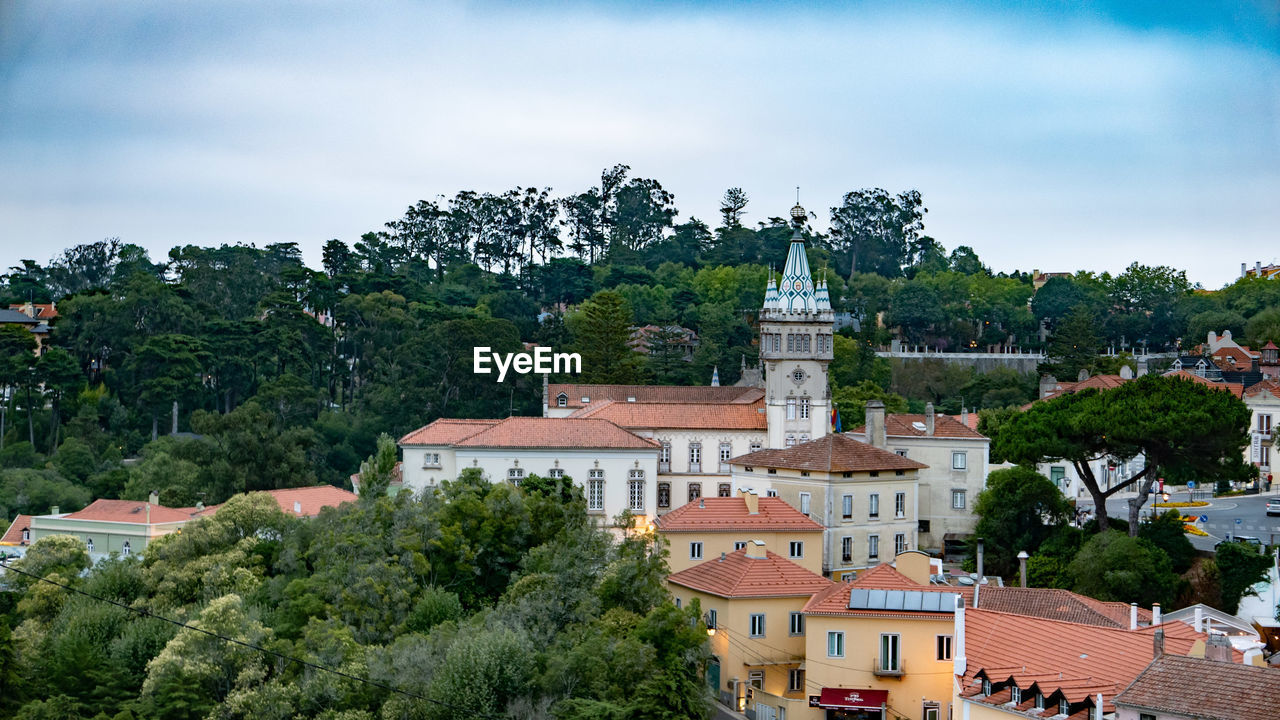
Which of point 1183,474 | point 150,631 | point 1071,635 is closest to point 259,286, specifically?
point 150,631

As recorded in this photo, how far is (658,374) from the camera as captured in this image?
202ft

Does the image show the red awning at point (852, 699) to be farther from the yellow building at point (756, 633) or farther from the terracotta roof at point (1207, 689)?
the terracotta roof at point (1207, 689)

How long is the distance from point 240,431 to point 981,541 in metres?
28.9

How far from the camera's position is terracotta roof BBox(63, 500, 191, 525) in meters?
46.4

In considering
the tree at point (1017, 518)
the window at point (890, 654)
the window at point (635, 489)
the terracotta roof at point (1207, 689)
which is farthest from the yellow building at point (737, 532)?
the terracotta roof at point (1207, 689)

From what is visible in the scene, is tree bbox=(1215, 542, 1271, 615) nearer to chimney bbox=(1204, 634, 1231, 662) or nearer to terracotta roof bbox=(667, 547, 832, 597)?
terracotta roof bbox=(667, 547, 832, 597)

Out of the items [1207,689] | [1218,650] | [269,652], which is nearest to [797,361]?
[269,652]

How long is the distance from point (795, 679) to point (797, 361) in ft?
49.1

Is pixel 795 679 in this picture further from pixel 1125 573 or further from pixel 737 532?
pixel 1125 573

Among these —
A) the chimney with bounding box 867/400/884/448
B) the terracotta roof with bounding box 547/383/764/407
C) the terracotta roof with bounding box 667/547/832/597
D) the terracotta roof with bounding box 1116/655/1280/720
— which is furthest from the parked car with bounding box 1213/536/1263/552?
the terracotta roof with bounding box 547/383/764/407

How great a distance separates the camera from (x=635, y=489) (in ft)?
132

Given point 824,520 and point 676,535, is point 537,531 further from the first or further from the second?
point 824,520

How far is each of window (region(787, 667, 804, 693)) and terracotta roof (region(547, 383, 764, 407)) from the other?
19.7 m

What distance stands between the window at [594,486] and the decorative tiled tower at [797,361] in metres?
4.97
